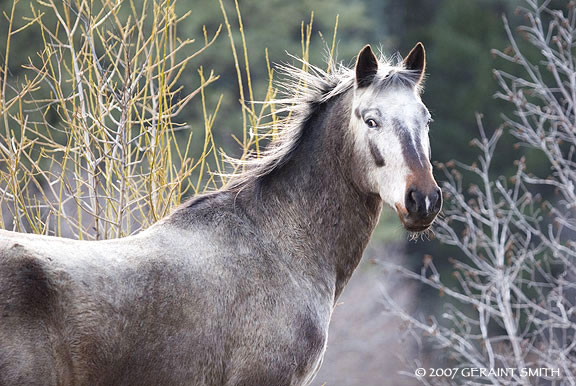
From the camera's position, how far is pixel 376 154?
3582 mm

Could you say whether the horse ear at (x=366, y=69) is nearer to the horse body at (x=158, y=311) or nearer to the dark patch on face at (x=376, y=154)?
the dark patch on face at (x=376, y=154)

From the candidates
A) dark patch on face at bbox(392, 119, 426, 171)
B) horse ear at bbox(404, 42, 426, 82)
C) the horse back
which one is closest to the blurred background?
horse ear at bbox(404, 42, 426, 82)

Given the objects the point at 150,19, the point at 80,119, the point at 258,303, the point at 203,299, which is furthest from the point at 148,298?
the point at 150,19

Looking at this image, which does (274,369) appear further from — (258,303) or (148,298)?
(148,298)

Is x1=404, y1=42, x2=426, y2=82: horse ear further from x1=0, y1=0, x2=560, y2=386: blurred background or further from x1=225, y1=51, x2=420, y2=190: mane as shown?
x1=0, y1=0, x2=560, y2=386: blurred background

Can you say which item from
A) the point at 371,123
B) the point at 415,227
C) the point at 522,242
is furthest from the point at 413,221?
the point at 522,242

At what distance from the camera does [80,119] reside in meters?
4.55

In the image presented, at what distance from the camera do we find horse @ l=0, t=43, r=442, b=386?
293 centimetres

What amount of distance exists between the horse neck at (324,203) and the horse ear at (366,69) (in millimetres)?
145

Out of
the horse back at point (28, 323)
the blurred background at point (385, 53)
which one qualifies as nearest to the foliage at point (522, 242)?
the horse back at point (28, 323)

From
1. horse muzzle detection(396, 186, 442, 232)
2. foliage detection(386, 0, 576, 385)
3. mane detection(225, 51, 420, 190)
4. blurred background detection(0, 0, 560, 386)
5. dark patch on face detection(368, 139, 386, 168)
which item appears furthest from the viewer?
blurred background detection(0, 0, 560, 386)

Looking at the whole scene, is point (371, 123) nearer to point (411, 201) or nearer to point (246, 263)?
point (411, 201)

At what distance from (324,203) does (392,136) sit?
1.74 ft

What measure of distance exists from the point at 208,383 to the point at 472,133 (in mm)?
17625
